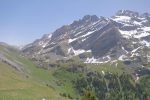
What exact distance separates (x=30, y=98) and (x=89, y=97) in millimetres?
132117

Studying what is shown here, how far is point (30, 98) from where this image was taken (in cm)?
19800

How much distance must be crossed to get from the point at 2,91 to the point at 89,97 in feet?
440

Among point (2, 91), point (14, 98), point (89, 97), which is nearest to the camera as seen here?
point (89, 97)

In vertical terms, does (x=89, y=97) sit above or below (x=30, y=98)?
above

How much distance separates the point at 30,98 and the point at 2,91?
15270 millimetres

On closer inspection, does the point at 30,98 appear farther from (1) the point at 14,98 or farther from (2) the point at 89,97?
(2) the point at 89,97

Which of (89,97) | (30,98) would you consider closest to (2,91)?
(30,98)

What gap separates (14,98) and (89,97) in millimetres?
113410

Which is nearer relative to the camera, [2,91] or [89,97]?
[89,97]

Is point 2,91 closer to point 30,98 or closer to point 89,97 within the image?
point 30,98

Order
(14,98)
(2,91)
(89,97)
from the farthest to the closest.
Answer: (2,91)
(14,98)
(89,97)

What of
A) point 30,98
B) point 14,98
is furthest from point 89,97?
point 30,98

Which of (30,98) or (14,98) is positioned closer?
(14,98)

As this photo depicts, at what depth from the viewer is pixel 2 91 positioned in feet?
646
